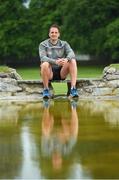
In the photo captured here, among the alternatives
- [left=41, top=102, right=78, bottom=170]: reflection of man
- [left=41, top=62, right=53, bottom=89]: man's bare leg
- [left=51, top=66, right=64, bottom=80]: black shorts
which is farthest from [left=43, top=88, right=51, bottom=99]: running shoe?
[left=41, top=102, right=78, bottom=170]: reflection of man

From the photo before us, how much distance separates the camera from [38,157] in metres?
5.38

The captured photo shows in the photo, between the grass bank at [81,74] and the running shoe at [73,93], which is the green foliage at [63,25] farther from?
the running shoe at [73,93]

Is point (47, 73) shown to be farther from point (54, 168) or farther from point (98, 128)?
point (54, 168)

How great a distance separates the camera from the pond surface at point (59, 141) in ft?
15.9

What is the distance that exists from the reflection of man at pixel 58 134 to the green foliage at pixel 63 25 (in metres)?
24.9

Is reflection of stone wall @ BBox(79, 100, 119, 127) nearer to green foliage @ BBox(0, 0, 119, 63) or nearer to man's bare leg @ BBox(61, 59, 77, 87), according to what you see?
man's bare leg @ BBox(61, 59, 77, 87)

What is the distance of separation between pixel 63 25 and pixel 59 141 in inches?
1226

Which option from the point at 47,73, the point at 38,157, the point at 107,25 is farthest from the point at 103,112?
the point at 107,25

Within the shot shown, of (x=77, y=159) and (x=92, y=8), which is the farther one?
(x=92, y=8)

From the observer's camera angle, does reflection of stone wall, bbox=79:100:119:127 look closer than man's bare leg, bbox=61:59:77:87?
Yes

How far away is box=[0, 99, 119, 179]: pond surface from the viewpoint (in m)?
4.85

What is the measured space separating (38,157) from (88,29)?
1232 inches

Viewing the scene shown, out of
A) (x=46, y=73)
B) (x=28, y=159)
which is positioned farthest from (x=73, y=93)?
(x=28, y=159)

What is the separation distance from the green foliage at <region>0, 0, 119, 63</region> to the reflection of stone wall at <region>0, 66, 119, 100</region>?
21224 millimetres
